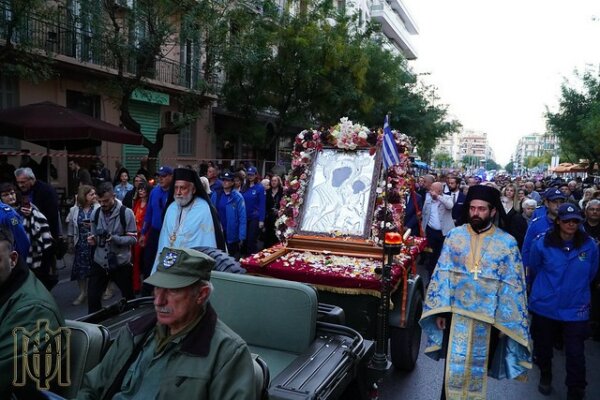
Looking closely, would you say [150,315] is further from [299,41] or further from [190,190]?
[299,41]

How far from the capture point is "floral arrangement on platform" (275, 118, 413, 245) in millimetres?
6047

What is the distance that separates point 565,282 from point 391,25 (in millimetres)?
50269

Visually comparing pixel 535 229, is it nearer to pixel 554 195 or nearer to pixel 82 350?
pixel 554 195

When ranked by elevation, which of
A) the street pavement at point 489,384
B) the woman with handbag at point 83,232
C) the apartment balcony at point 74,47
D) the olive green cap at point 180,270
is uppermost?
the apartment balcony at point 74,47

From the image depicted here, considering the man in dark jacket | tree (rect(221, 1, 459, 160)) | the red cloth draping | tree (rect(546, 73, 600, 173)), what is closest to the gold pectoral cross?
the red cloth draping

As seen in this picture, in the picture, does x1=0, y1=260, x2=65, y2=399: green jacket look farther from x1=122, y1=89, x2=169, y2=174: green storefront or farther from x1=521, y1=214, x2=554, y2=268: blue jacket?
x1=122, y1=89, x2=169, y2=174: green storefront

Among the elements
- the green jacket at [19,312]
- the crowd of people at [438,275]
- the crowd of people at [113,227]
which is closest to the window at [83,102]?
the crowd of people at [113,227]

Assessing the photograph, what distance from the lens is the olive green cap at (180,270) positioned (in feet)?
8.03

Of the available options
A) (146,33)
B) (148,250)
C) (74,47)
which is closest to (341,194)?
(148,250)

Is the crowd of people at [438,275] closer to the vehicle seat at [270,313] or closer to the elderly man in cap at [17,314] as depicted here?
the elderly man in cap at [17,314]

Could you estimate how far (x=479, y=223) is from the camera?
13.7 feet

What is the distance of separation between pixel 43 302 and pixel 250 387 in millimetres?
1168

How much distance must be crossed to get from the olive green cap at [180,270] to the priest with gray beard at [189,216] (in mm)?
2885

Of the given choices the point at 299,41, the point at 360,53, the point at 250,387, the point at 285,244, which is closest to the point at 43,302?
the point at 250,387
